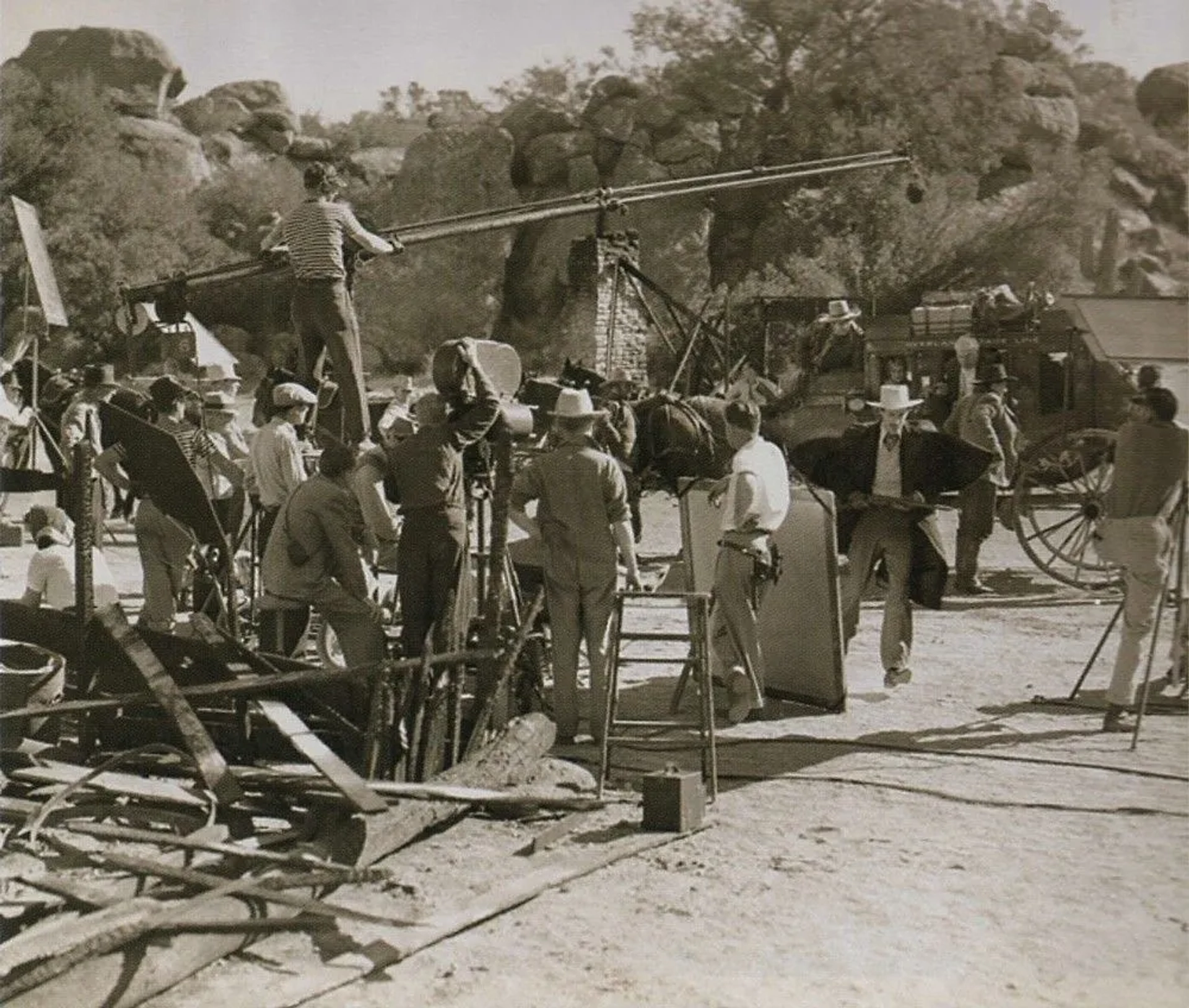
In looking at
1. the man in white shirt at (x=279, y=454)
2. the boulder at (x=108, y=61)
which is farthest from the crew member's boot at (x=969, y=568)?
the boulder at (x=108, y=61)

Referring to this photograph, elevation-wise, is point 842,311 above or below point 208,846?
above

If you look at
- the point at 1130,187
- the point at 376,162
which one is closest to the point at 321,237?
the point at 376,162

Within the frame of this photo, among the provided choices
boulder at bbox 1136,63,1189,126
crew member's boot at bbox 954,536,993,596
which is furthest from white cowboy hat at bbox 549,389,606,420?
crew member's boot at bbox 954,536,993,596

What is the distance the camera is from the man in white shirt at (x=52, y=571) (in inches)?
360

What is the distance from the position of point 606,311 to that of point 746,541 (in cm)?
754

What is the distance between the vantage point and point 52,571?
916 cm

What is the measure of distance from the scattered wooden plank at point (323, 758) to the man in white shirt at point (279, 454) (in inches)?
111

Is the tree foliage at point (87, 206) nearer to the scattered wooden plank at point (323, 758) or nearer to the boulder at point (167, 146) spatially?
the boulder at point (167, 146)

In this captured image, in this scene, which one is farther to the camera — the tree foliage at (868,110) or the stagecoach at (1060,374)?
the tree foliage at (868,110)

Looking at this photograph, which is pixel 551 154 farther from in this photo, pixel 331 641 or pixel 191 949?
pixel 191 949

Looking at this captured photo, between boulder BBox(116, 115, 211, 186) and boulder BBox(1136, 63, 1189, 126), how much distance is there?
5895 mm

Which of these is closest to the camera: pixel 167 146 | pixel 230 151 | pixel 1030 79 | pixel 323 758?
pixel 323 758

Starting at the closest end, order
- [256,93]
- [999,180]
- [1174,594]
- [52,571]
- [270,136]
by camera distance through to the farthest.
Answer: [1174,594]
[256,93]
[52,571]
[270,136]
[999,180]

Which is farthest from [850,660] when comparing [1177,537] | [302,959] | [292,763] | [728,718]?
[302,959]
